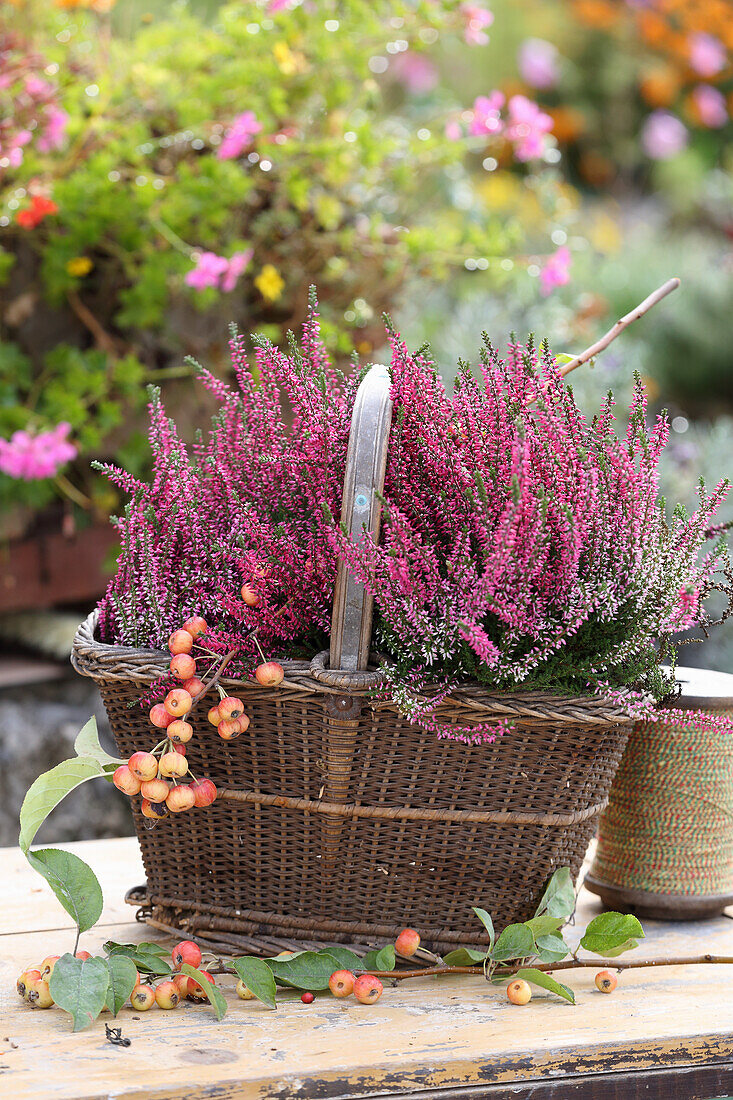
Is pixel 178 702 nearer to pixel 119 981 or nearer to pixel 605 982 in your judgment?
pixel 119 981

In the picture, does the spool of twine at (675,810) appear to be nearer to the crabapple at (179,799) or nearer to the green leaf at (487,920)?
the green leaf at (487,920)

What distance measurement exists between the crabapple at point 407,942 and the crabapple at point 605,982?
Answer: 0.53 feet

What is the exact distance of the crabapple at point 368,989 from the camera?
0.89m

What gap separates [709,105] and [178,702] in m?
6.24

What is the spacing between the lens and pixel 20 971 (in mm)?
965

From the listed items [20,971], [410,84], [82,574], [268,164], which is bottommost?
[20,971]

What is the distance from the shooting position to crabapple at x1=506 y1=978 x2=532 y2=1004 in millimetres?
904

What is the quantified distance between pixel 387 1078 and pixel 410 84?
16.0 feet

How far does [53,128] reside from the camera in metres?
1.78

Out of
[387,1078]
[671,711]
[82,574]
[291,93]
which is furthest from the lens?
[82,574]

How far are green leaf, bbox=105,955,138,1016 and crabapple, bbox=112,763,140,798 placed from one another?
146 millimetres

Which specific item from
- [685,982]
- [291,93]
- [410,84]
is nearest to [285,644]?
[685,982]

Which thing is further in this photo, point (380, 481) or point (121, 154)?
point (121, 154)

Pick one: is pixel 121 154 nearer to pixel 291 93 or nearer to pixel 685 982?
pixel 291 93
